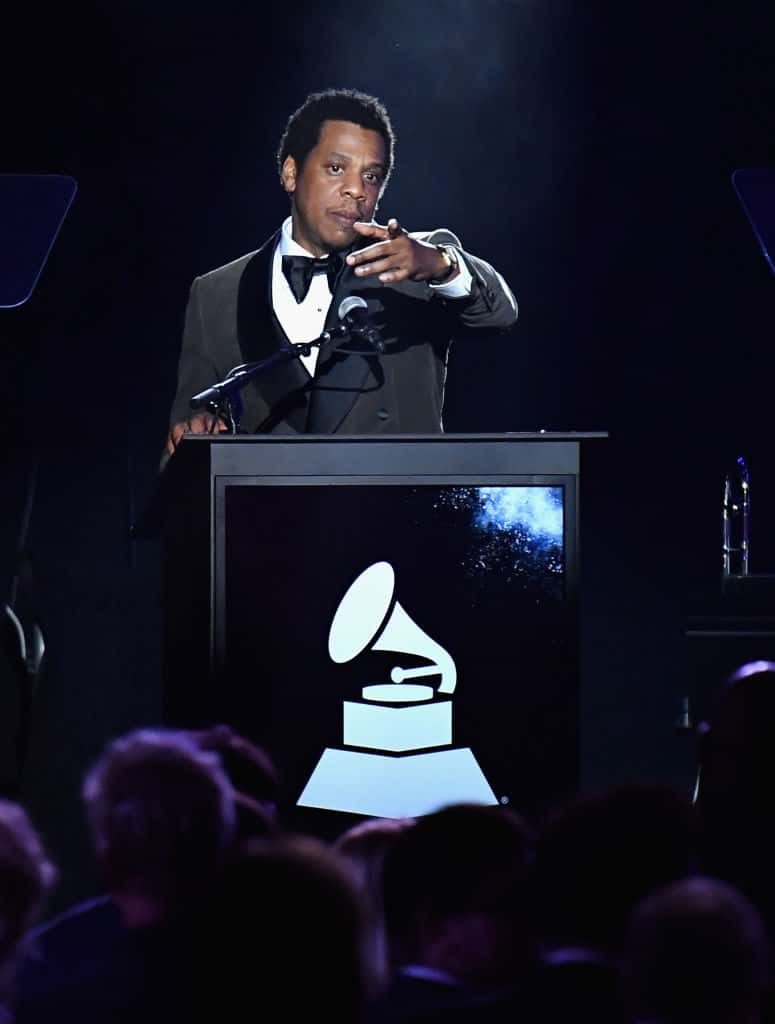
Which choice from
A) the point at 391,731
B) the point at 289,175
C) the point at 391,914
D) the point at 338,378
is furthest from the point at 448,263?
the point at 391,914

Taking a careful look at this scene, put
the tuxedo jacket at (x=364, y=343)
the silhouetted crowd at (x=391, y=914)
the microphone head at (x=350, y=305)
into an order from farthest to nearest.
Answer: the tuxedo jacket at (x=364, y=343) < the microphone head at (x=350, y=305) < the silhouetted crowd at (x=391, y=914)

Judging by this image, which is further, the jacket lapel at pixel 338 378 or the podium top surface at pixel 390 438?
the jacket lapel at pixel 338 378

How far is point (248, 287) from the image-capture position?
4797mm

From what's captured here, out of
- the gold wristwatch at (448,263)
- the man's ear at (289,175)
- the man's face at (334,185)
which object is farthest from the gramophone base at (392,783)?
the man's ear at (289,175)

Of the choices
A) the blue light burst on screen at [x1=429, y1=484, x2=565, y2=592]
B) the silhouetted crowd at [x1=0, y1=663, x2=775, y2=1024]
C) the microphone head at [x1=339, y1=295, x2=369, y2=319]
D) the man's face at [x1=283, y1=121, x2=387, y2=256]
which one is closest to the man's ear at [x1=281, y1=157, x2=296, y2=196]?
the man's face at [x1=283, y1=121, x2=387, y2=256]

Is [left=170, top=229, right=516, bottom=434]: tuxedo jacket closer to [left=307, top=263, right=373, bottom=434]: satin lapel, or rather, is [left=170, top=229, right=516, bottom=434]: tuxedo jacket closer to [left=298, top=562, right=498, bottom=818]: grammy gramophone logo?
[left=307, top=263, right=373, bottom=434]: satin lapel

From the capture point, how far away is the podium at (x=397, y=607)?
10.0 ft

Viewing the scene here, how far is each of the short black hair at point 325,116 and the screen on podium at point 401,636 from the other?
2.08 metres

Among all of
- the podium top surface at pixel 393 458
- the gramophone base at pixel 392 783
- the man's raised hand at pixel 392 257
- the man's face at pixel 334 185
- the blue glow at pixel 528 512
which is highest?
the man's face at pixel 334 185

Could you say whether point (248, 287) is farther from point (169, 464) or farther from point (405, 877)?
point (405, 877)

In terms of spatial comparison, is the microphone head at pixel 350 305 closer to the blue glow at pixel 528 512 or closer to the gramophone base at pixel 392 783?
the blue glow at pixel 528 512

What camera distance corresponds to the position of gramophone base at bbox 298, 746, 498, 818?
3.04 meters

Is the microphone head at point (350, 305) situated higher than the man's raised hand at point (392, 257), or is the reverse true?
the man's raised hand at point (392, 257)

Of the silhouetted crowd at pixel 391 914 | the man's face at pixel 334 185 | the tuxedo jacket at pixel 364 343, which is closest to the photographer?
the silhouetted crowd at pixel 391 914
